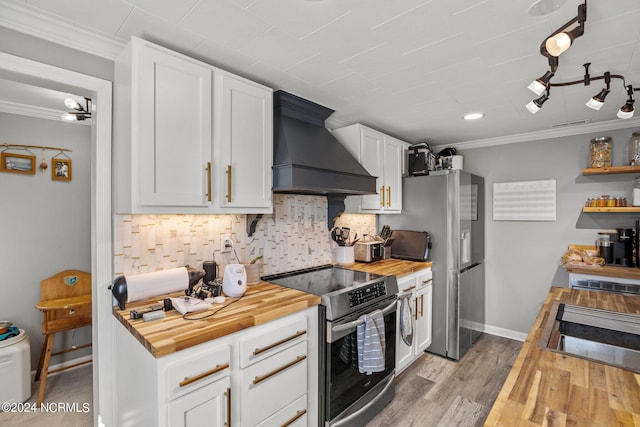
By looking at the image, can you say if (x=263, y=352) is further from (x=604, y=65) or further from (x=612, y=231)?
(x=612, y=231)

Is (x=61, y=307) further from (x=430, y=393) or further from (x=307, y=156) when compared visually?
(x=430, y=393)

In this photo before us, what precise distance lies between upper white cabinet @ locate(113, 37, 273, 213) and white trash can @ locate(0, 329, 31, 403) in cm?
168

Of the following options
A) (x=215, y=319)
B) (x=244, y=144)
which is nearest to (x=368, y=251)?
(x=244, y=144)

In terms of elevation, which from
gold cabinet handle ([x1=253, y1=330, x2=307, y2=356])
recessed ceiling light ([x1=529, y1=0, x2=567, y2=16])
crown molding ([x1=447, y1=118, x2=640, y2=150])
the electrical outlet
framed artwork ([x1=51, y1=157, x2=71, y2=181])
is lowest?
gold cabinet handle ([x1=253, y1=330, x2=307, y2=356])

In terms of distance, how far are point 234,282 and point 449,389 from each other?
203 centimetres

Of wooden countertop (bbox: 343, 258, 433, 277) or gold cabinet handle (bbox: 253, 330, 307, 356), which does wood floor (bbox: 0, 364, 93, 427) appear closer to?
gold cabinet handle (bbox: 253, 330, 307, 356)

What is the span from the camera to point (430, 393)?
248 cm

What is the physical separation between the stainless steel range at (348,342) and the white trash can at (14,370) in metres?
1.90

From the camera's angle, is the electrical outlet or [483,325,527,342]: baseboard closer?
the electrical outlet

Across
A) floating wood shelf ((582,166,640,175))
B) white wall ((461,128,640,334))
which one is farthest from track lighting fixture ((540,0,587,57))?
white wall ((461,128,640,334))

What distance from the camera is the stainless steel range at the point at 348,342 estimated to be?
1.84m

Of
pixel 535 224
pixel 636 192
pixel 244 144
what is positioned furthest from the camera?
pixel 535 224

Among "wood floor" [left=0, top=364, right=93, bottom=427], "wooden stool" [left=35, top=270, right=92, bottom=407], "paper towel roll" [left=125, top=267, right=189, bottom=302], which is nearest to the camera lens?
"paper towel roll" [left=125, top=267, right=189, bottom=302]

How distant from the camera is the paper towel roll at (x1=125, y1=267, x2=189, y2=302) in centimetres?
158
